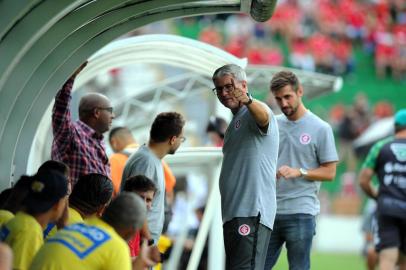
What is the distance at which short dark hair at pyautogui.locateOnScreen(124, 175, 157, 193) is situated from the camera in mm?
8031

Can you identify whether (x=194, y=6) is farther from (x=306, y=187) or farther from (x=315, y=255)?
(x=315, y=255)

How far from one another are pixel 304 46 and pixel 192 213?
67.8 feet

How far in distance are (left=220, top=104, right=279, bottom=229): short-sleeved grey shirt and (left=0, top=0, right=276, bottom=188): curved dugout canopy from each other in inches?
32.8

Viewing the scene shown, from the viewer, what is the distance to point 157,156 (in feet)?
29.3

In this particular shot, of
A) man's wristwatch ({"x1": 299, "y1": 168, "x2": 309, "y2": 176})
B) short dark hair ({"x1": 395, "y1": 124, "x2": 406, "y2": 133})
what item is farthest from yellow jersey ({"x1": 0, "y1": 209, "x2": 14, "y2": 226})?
short dark hair ({"x1": 395, "y1": 124, "x2": 406, "y2": 133})

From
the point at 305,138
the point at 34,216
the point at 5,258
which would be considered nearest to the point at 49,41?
the point at 34,216

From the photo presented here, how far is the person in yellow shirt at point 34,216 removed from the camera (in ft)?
21.4

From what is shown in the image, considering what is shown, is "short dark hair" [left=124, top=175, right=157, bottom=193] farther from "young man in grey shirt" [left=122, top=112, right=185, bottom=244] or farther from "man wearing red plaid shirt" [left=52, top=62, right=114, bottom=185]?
"man wearing red plaid shirt" [left=52, top=62, right=114, bottom=185]

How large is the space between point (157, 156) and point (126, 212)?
247 cm

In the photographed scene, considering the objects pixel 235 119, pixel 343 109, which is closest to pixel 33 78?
pixel 235 119

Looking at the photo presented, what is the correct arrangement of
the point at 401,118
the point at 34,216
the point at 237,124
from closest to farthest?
the point at 34,216 < the point at 237,124 < the point at 401,118

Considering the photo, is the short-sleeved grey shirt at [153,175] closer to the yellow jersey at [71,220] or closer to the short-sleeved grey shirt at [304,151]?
the yellow jersey at [71,220]

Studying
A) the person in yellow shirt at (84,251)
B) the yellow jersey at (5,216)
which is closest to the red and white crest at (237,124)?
the yellow jersey at (5,216)

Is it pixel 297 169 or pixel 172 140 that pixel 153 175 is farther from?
pixel 297 169
